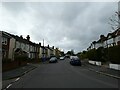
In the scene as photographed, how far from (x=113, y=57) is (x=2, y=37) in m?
21.1

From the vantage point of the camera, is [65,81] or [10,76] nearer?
[65,81]

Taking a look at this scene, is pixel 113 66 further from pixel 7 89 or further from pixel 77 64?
pixel 7 89

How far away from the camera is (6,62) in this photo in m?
26.0

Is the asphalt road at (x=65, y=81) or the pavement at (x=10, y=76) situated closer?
the asphalt road at (x=65, y=81)

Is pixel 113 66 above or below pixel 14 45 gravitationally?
below

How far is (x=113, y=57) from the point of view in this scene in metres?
28.1

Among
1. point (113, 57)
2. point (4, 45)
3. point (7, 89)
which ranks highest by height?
point (4, 45)

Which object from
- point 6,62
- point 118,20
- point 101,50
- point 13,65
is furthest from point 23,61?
point 118,20

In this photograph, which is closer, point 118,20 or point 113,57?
point 118,20

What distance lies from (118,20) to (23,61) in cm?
2144

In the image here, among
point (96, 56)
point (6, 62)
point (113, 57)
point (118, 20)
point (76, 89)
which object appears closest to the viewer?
point (76, 89)

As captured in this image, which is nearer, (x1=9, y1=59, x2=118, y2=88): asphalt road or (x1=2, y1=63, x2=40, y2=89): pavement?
(x1=9, y1=59, x2=118, y2=88): asphalt road

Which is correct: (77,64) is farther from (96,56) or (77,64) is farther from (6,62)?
(6,62)

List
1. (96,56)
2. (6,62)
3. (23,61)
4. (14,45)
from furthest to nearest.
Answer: (14,45)
(96,56)
(23,61)
(6,62)
